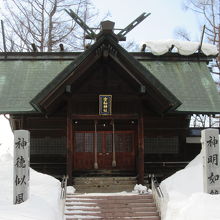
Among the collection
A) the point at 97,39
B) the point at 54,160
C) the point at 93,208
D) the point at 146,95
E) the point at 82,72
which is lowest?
the point at 93,208

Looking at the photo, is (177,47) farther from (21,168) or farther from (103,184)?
(21,168)

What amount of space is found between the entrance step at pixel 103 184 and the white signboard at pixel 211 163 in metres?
4.38

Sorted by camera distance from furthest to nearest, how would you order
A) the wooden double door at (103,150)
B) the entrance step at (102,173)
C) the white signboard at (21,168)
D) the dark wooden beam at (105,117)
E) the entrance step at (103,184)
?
the wooden double door at (103,150) < the entrance step at (102,173) < the dark wooden beam at (105,117) < the entrance step at (103,184) < the white signboard at (21,168)

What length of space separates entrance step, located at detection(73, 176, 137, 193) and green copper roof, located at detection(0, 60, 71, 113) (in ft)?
13.2

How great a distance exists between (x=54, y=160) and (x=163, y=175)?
16.8 feet

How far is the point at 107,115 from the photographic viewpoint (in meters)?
13.7

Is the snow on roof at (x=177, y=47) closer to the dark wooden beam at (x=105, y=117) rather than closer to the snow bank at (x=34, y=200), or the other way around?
the dark wooden beam at (x=105, y=117)

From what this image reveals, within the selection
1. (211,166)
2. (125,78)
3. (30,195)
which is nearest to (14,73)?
(125,78)

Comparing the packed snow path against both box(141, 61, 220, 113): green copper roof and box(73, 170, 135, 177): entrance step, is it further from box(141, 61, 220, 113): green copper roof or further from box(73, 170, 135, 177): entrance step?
box(141, 61, 220, 113): green copper roof

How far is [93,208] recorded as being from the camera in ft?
34.7

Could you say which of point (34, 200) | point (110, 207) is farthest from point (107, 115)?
point (34, 200)

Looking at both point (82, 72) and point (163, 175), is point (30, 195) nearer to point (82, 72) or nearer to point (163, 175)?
point (82, 72)

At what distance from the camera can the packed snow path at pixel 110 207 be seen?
1016 centimetres

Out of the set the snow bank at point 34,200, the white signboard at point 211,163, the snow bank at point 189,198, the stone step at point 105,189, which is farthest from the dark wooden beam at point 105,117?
the white signboard at point 211,163
